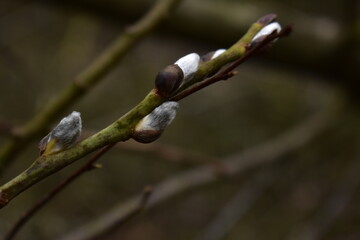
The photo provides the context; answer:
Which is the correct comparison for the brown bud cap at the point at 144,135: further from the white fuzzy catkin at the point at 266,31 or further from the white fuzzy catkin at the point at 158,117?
the white fuzzy catkin at the point at 266,31

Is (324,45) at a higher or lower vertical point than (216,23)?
lower

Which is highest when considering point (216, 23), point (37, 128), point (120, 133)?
point (216, 23)

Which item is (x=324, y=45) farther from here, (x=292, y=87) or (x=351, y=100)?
(x=292, y=87)

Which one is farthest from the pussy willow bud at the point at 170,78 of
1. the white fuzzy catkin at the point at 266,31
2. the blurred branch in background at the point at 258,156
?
the blurred branch in background at the point at 258,156

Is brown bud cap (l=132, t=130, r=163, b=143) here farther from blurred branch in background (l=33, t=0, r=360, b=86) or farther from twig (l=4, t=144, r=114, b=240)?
blurred branch in background (l=33, t=0, r=360, b=86)

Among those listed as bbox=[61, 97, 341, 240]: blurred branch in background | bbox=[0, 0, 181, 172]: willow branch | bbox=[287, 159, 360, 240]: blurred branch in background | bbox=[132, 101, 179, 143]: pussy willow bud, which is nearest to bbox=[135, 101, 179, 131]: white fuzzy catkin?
bbox=[132, 101, 179, 143]: pussy willow bud

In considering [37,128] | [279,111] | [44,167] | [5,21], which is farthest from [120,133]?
[279,111]
